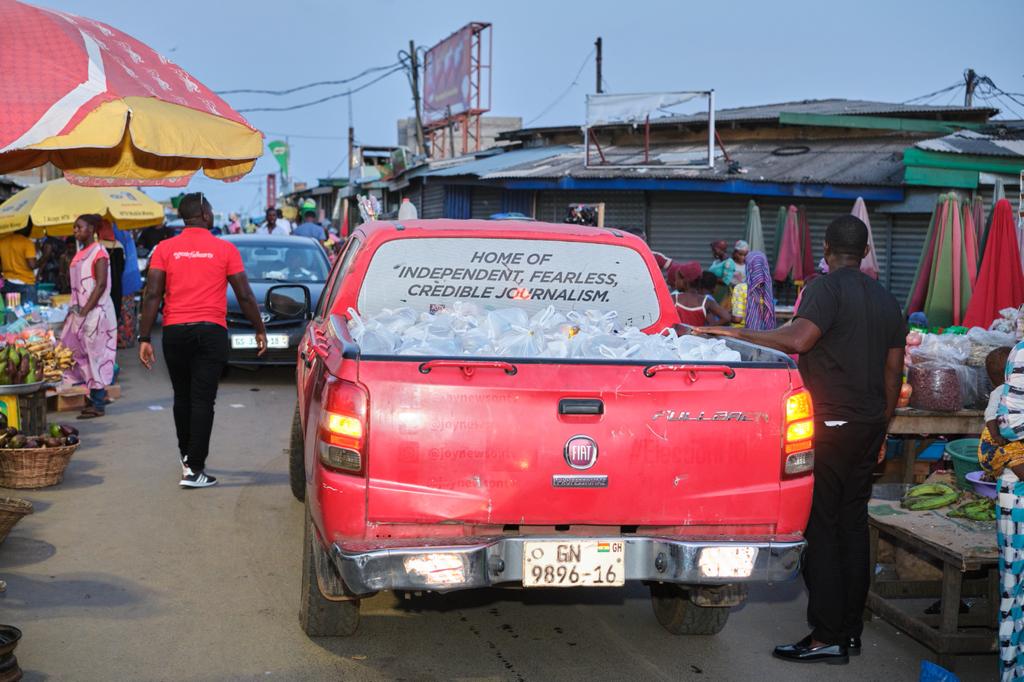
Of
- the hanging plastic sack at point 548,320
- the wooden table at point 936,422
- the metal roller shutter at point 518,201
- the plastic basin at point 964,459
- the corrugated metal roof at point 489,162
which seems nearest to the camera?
the hanging plastic sack at point 548,320

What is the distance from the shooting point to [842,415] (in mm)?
4871

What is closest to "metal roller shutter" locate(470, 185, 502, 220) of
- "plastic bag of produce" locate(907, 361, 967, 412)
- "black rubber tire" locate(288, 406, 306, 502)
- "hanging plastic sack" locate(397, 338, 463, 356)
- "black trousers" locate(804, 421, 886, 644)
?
"black rubber tire" locate(288, 406, 306, 502)

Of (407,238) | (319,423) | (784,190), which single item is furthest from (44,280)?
(319,423)

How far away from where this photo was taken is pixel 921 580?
582 centimetres

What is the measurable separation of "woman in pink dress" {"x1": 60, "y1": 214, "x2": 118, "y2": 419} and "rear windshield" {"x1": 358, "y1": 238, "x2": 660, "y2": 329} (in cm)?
496

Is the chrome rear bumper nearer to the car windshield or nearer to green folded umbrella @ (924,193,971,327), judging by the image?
green folded umbrella @ (924,193,971,327)

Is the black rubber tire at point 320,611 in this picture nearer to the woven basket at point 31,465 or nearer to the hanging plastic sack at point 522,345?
the hanging plastic sack at point 522,345

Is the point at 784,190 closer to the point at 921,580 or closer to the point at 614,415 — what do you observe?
the point at 921,580

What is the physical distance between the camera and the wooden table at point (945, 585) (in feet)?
16.3

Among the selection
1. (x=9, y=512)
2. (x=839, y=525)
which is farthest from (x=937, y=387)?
(x=9, y=512)

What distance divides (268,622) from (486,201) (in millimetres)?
19511

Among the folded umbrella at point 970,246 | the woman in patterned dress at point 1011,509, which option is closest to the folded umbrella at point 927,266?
the folded umbrella at point 970,246

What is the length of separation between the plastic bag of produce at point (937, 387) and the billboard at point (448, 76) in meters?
25.7

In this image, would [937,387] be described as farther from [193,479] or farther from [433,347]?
[193,479]
